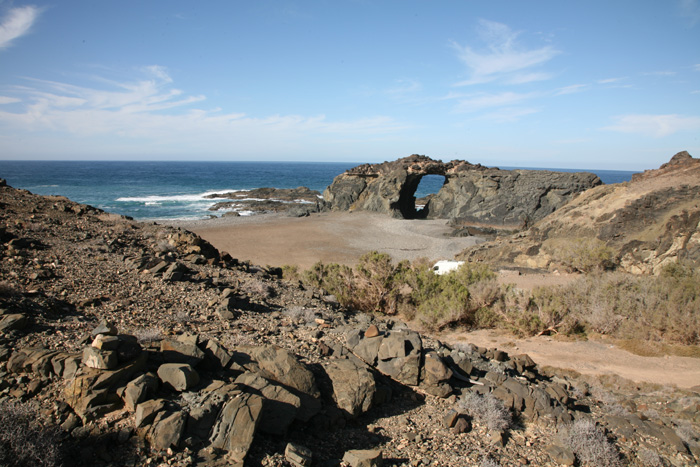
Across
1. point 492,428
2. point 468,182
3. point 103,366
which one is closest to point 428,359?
point 492,428

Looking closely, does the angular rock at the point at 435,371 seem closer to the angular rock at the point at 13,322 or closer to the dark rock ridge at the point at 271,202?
the angular rock at the point at 13,322

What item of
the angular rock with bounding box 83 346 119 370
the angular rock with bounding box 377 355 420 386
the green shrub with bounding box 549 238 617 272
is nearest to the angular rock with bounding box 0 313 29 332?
the angular rock with bounding box 83 346 119 370

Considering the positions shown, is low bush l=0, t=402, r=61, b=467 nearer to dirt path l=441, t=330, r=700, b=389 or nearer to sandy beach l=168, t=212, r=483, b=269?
dirt path l=441, t=330, r=700, b=389

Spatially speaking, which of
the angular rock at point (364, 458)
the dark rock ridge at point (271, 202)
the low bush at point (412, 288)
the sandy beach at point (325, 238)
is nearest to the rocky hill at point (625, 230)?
the sandy beach at point (325, 238)

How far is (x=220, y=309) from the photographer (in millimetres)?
7012

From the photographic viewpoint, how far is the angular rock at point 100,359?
390cm

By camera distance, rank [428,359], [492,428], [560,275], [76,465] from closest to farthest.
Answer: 1. [76,465]
2. [492,428]
3. [428,359]
4. [560,275]

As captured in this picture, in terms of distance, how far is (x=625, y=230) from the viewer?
1497 centimetres

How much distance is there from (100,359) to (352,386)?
9.17 feet

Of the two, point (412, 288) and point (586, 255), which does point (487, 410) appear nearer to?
point (412, 288)

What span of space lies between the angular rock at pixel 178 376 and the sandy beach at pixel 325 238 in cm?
1333

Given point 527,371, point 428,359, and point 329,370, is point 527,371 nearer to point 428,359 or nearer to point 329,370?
point 428,359

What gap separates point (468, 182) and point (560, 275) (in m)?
18.5

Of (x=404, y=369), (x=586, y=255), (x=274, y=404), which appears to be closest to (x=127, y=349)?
(x=274, y=404)
